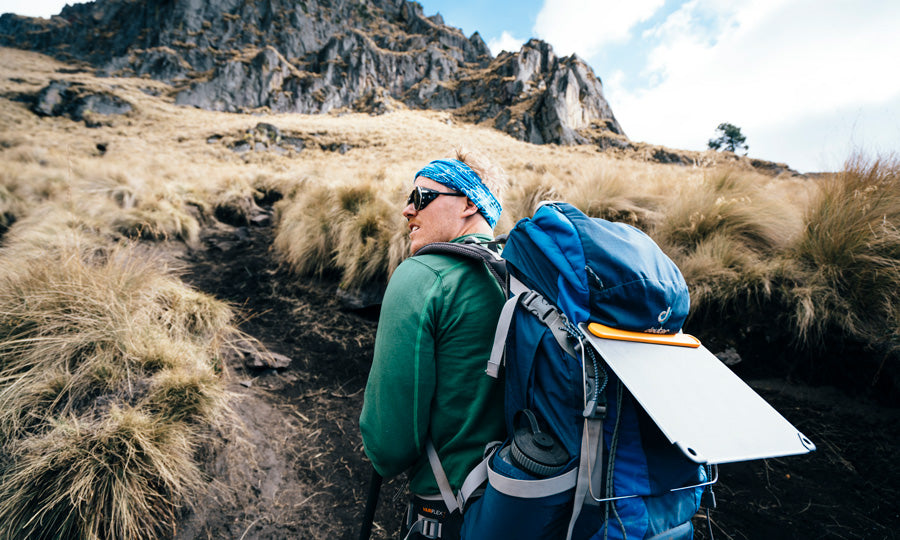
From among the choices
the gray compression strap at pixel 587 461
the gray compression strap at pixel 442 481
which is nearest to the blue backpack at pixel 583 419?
the gray compression strap at pixel 587 461

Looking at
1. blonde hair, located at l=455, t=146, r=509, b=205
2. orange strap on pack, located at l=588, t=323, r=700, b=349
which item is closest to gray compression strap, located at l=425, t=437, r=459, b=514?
orange strap on pack, located at l=588, t=323, r=700, b=349

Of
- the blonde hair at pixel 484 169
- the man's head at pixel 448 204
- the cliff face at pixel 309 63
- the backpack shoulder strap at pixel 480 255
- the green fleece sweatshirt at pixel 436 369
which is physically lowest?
the green fleece sweatshirt at pixel 436 369

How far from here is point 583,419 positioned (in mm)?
948

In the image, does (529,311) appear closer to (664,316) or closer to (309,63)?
(664,316)

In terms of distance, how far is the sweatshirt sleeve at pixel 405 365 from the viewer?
119 cm

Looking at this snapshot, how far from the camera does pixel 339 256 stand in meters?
5.30

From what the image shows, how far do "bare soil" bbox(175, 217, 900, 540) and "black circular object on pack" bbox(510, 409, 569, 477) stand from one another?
1075mm

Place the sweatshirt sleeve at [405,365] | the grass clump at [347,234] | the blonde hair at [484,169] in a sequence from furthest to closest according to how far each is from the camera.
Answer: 1. the grass clump at [347,234]
2. the blonde hair at [484,169]
3. the sweatshirt sleeve at [405,365]

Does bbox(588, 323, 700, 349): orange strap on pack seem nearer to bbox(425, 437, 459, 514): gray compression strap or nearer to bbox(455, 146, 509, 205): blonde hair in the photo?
bbox(425, 437, 459, 514): gray compression strap

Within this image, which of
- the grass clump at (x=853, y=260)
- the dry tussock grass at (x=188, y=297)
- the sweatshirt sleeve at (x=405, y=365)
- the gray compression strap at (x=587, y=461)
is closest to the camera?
the gray compression strap at (x=587, y=461)

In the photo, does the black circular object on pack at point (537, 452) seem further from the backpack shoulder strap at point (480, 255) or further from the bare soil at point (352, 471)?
the bare soil at point (352, 471)

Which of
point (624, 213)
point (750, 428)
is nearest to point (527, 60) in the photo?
point (624, 213)

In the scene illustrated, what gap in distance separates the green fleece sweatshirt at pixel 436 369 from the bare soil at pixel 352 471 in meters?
0.67

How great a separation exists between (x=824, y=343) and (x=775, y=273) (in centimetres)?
69
